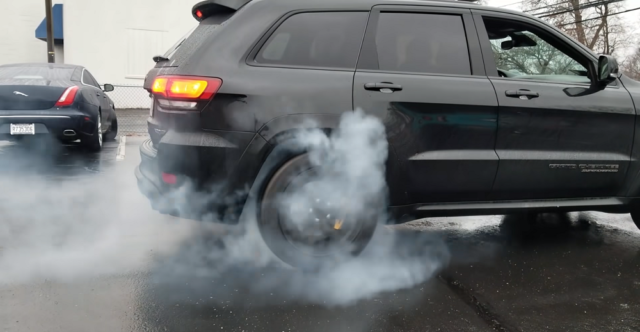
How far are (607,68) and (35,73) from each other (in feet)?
22.5

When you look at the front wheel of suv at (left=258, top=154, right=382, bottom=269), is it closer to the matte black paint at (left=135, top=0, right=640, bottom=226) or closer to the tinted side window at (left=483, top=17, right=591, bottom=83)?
the matte black paint at (left=135, top=0, right=640, bottom=226)

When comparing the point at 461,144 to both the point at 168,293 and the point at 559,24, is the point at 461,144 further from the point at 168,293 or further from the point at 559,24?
the point at 559,24

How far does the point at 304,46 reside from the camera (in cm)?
311

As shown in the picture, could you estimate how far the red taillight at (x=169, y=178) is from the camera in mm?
2958

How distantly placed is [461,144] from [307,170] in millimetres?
1062

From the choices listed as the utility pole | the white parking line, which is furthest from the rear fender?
the utility pole

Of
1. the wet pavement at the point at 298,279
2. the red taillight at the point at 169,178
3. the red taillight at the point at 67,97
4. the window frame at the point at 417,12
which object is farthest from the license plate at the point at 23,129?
the window frame at the point at 417,12

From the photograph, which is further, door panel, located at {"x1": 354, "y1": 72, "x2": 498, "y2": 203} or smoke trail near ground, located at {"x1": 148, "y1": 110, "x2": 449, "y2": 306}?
door panel, located at {"x1": 354, "y1": 72, "x2": 498, "y2": 203}

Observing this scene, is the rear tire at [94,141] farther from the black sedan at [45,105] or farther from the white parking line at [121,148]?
the white parking line at [121,148]

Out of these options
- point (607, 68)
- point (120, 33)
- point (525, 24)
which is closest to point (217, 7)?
point (525, 24)

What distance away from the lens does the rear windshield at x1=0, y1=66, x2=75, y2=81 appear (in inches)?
260

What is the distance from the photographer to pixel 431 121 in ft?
10.6

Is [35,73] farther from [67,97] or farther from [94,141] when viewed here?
[94,141]

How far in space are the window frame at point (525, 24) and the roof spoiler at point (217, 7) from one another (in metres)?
1.64
